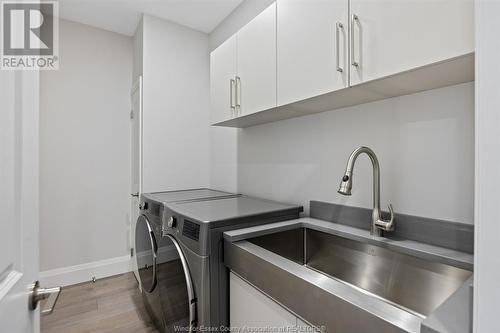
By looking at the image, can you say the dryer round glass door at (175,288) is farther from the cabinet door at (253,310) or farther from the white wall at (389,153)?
the white wall at (389,153)

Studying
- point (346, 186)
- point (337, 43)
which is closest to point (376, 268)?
point (346, 186)

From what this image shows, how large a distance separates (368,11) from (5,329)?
51.7 inches

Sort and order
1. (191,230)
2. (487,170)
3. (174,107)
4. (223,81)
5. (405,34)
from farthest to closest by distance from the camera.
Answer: (174,107)
(223,81)
(191,230)
(405,34)
(487,170)

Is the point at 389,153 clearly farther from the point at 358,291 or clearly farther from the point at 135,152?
the point at 135,152

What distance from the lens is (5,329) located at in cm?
47

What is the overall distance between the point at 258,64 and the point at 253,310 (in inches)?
49.0

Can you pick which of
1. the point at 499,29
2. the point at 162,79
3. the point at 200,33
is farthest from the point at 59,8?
the point at 499,29

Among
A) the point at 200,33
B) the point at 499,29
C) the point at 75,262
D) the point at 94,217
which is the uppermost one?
the point at 200,33

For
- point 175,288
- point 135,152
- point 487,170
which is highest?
point 135,152

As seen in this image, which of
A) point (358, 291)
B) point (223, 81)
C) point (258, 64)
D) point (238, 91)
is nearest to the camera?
point (358, 291)

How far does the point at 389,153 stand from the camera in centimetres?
122

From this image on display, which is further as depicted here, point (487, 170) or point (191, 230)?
point (191, 230)

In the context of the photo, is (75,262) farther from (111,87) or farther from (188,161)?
(111,87)

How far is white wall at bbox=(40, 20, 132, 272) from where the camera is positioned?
8.23 ft
